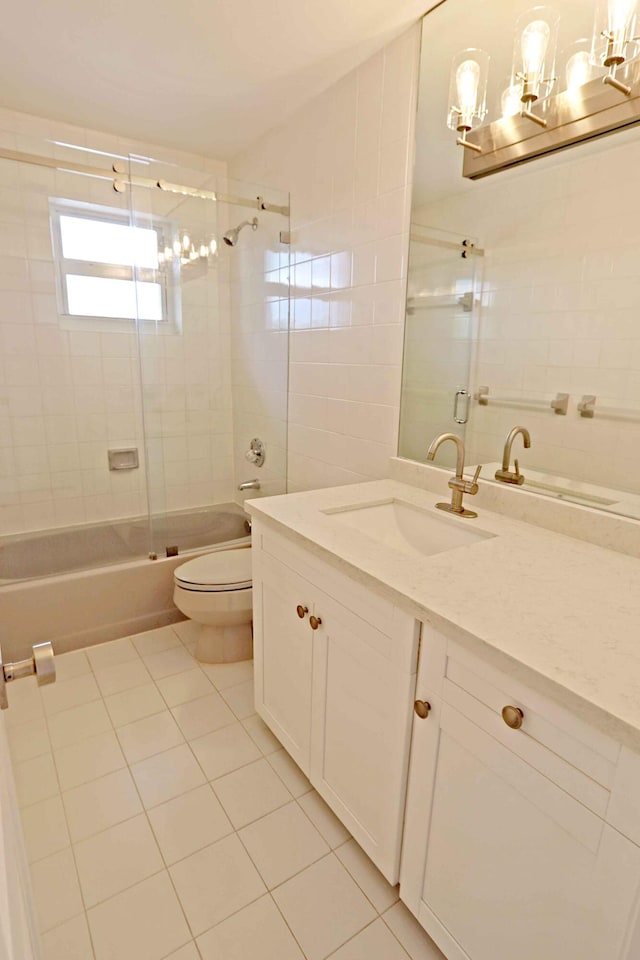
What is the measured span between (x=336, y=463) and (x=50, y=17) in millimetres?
1813

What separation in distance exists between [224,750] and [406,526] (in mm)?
961

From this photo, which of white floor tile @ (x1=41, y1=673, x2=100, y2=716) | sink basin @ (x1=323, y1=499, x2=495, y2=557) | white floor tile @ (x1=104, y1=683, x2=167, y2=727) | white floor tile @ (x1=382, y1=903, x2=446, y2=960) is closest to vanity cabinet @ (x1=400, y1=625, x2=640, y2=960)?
white floor tile @ (x1=382, y1=903, x2=446, y2=960)

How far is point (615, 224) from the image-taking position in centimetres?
121

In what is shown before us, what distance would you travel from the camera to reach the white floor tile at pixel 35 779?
1397 millimetres

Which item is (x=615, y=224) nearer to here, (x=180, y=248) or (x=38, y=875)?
(x=180, y=248)

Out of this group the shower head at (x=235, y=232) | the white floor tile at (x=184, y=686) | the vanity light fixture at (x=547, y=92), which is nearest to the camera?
the vanity light fixture at (x=547, y=92)

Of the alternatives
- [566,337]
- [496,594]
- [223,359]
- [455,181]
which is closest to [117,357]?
[223,359]

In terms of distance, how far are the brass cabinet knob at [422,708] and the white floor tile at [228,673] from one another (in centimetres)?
116

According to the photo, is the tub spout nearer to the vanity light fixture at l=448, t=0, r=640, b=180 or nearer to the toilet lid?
the toilet lid

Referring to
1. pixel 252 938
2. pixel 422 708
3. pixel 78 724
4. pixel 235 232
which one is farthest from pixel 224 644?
pixel 235 232

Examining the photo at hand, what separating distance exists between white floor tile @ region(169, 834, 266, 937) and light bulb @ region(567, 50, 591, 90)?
2.19m

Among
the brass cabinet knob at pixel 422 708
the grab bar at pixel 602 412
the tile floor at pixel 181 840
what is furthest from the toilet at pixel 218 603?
the grab bar at pixel 602 412

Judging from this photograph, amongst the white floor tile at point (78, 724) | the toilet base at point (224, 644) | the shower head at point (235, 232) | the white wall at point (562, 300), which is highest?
the shower head at point (235, 232)

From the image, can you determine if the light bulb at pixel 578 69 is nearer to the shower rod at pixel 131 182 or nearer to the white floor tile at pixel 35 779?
the shower rod at pixel 131 182
